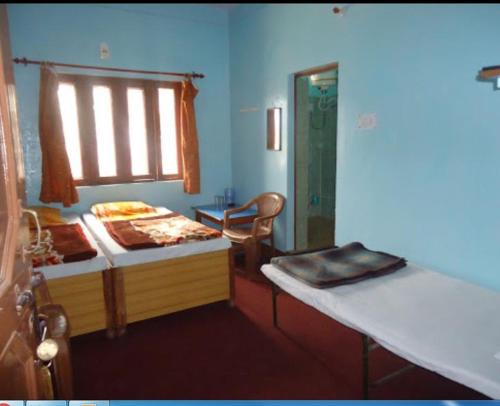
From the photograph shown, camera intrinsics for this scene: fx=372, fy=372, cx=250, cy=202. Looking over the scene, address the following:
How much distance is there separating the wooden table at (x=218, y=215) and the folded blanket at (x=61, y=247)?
1401 mm

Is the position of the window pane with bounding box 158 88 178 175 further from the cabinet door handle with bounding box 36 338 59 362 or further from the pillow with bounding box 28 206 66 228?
the cabinet door handle with bounding box 36 338 59 362

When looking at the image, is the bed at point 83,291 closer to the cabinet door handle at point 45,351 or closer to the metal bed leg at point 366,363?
the cabinet door handle at point 45,351

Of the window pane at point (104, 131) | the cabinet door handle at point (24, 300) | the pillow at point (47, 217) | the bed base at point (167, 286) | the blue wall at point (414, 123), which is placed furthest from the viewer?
the window pane at point (104, 131)

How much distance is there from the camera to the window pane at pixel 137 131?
4.21 metres

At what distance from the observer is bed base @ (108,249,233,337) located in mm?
2613

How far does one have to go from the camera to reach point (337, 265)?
7.68 feet

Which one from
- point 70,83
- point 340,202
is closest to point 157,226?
point 340,202

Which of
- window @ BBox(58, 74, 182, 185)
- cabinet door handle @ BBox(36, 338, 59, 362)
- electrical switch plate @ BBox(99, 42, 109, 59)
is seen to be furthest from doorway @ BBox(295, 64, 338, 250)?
cabinet door handle @ BBox(36, 338, 59, 362)

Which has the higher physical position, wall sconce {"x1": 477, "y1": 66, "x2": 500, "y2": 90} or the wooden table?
wall sconce {"x1": 477, "y1": 66, "x2": 500, "y2": 90}

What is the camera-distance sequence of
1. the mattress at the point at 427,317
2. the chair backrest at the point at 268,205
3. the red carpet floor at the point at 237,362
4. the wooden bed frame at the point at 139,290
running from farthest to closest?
the chair backrest at the point at 268,205 → the wooden bed frame at the point at 139,290 → the red carpet floor at the point at 237,362 → the mattress at the point at 427,317

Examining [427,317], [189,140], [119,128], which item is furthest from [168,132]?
[427,317]

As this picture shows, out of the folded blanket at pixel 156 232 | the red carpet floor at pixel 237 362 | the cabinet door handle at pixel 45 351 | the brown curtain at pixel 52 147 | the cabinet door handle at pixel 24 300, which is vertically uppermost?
the brown curtain at pixel 52 147

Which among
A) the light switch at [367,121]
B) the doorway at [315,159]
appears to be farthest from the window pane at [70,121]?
the light switch at [367,121]

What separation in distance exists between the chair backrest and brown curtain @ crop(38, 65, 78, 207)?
195cm
